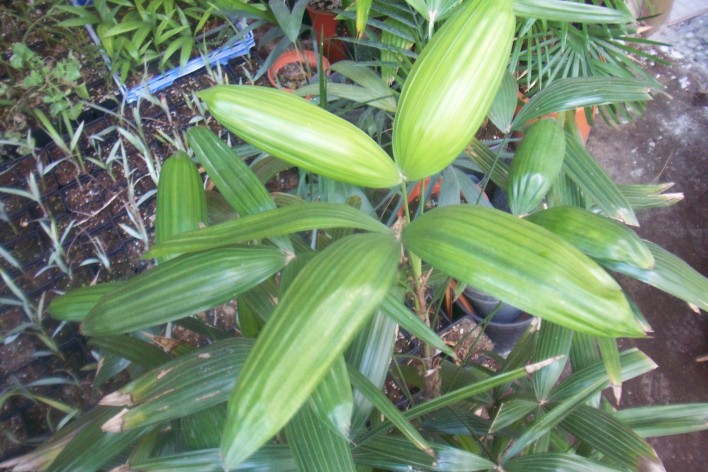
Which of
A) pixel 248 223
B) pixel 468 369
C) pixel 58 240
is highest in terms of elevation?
pixel 248 223

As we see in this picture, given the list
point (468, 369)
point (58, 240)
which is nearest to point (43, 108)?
point (58, 240)

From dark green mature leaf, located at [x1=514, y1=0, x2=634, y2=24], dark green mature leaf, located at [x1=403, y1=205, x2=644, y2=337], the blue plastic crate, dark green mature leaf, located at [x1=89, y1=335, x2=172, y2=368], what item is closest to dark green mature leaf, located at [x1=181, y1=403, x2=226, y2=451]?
dark green mature leaf, located at [x1=89, y1=335, x2=172, y2=368]

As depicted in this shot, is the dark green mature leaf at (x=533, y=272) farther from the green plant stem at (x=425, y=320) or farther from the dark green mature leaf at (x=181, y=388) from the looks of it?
the dark green mature leaf at (x=181, y=388)

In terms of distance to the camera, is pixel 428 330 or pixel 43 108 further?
pixel 43 108

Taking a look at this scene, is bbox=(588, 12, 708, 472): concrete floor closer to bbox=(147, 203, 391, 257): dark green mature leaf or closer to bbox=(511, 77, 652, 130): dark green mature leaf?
bbox=(511, 77, 652, 130): dark green mature leaf

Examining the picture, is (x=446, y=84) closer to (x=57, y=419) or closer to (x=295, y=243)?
(x=295, y=243)

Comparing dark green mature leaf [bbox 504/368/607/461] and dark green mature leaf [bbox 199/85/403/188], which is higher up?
dark green mature leaf [bbox 199/85/403/188]

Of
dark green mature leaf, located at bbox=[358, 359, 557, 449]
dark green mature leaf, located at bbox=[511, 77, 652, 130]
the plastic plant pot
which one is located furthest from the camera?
the plastic plant pot

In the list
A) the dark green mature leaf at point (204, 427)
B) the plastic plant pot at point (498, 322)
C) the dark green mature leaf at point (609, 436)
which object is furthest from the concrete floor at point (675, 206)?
the dark green mature leaf at point (204, 427)
